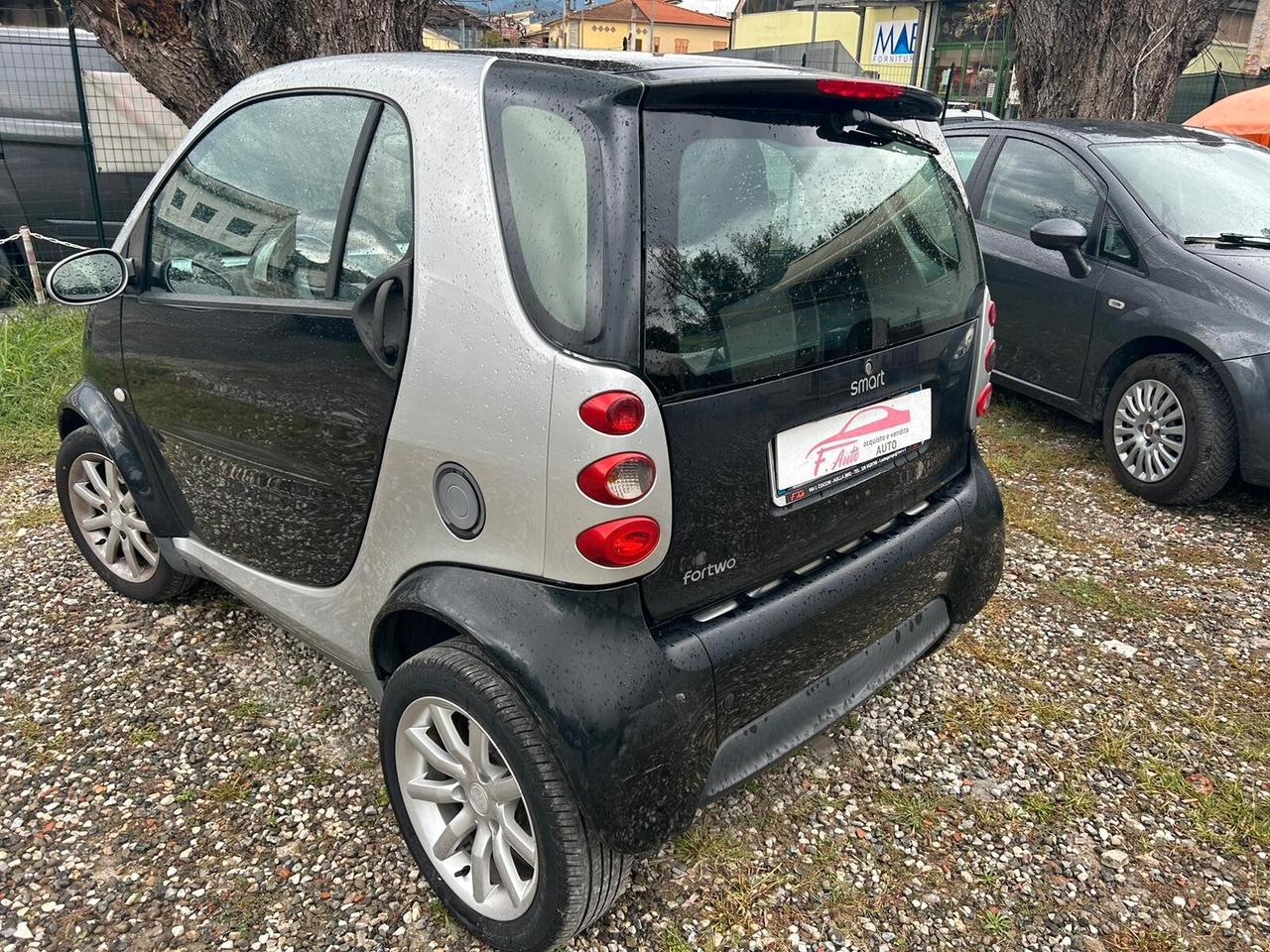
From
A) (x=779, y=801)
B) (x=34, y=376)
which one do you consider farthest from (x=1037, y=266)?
(x=34, y=376)

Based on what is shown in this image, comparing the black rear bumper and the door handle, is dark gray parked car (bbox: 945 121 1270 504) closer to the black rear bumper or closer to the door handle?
the black rear bumper

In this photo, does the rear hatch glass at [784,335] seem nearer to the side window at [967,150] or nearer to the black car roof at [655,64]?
the black car roof at [655,64]

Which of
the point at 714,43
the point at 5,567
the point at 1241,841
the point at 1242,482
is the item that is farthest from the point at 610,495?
the point at 714,43

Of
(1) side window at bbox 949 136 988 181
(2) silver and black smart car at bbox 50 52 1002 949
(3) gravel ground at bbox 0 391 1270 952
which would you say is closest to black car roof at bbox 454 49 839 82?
(2) silver and black smart car at bbox 50 52 1002 949

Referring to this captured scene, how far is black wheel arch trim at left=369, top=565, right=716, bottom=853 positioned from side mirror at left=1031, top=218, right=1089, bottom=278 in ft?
11.9

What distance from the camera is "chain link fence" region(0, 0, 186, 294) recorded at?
661cm

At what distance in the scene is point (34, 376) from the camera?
5.42 m

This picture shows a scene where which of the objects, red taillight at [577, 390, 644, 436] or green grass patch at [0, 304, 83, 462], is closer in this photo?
red taillight at [577, 390, 644, 436]

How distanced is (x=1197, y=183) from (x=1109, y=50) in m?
3.52

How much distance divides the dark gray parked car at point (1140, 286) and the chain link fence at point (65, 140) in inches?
219

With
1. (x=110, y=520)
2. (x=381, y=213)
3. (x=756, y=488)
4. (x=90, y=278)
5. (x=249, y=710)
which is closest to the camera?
(x=756, y=488)

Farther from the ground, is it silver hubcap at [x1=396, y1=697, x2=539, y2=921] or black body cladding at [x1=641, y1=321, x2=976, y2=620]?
black body cladding at [x1=641, y1=321, x2=976, y2=620]

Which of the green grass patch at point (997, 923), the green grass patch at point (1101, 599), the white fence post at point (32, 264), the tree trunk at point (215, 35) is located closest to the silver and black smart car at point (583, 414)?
the green grass patch at point (997, 923)

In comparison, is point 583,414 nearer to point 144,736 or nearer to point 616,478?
point 616,478
